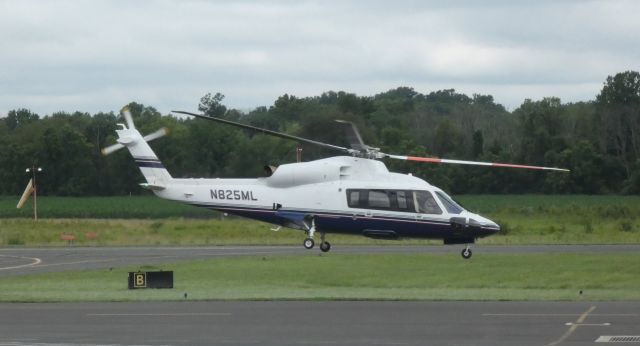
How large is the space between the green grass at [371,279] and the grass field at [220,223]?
43.1 feet

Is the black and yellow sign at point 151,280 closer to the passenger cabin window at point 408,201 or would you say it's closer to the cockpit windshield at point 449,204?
the passenger cabin window at point 408,201

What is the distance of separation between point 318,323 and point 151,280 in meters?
10.4

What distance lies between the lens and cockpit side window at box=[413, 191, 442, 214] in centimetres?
3669

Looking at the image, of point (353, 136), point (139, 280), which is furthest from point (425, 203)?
point (139, 280)

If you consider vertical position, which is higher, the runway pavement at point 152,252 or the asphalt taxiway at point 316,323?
the runway pavement at point 152,252

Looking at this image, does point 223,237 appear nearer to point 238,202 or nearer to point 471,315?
point 238,202

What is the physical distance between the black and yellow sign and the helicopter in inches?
270

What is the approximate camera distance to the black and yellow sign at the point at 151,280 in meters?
30.2

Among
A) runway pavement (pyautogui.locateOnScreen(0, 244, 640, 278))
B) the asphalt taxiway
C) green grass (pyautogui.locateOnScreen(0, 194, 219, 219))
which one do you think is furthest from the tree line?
the asphalt taxiway

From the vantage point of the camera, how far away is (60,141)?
82250 mm

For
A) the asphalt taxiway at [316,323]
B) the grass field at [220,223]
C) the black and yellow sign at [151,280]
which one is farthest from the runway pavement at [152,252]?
the asphalt taxiway at [316,323]

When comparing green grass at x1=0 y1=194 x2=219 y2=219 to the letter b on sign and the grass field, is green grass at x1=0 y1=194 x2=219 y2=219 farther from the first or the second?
the letter b on sign

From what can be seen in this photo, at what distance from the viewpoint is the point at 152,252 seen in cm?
4650

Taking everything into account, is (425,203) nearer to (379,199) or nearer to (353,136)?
(379,199)
